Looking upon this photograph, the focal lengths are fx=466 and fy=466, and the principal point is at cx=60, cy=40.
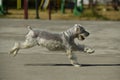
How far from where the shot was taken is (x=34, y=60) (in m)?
9.86

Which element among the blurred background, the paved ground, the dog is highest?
the dog

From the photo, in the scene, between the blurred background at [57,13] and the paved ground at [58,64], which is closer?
the paved ground at [58,64]

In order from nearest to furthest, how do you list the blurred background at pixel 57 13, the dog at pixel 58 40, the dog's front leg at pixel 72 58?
1. the dog at pixel 58 40
2. the dog's front leg at pixel 72 58
3. the blurred background at pixel 57 13

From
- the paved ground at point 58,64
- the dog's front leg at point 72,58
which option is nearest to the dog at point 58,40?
the dog's front leg at point 72,58

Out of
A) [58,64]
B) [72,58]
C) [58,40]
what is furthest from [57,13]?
[58,40]

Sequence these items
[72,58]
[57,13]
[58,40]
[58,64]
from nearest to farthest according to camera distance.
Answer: [58,40] < [72,58] < [58,64] < [57,13]

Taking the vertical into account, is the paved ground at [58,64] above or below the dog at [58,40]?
below

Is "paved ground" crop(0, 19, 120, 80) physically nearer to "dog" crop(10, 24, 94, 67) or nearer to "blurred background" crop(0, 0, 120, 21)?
"dog" crop(10, 24, 94, 67)

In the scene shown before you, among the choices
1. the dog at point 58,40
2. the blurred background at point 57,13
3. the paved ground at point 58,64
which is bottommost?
the blurred background at point 57,13

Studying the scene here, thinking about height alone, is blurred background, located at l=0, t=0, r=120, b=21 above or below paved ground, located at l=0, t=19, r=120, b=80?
below

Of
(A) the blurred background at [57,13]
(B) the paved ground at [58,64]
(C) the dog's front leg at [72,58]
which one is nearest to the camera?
(B) the paved ground at [58,64]

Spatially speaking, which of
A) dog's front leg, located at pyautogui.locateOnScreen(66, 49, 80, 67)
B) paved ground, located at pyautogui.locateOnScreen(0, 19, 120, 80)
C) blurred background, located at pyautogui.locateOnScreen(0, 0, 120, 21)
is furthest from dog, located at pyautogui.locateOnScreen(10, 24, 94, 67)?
blurred background, located at pyautogui.locateOnScreen(0, 0, 120, 21)

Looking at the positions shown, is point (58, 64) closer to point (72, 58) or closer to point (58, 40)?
point (72, 58)

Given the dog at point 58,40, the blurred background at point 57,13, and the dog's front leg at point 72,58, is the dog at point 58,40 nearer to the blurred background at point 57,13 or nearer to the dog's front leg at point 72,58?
the dog's front leg at point 72,58
